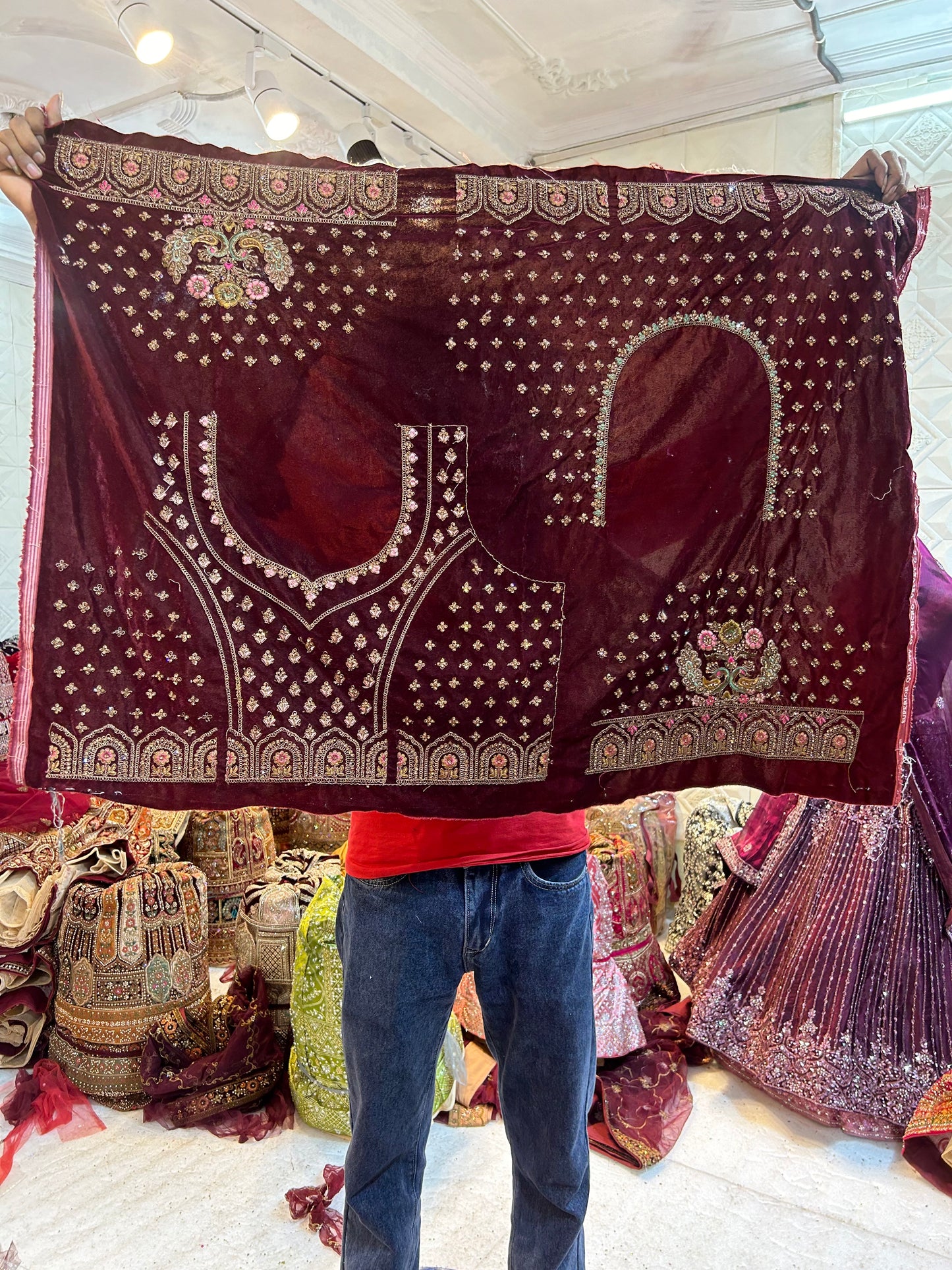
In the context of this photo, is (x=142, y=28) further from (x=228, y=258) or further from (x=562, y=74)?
(x=228, y=258)

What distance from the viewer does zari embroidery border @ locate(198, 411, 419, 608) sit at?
4.23 feet

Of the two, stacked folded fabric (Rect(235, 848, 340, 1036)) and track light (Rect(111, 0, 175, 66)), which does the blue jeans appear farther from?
track light (Rect(111, 0, 175, 66))

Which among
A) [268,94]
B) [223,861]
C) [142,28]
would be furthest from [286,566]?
[268,94]

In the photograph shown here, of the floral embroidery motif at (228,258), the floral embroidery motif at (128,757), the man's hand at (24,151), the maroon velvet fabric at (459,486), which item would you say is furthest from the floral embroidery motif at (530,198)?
the floral embroidery motif at (128,757)

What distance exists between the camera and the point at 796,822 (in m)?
2.42

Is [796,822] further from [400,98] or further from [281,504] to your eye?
[400,98]

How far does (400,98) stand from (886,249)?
2.82 m

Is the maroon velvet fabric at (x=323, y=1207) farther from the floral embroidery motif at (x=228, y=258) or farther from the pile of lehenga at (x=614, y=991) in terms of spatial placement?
the floral embroidery motif at (x=228, y=258)

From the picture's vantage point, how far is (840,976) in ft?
7.25

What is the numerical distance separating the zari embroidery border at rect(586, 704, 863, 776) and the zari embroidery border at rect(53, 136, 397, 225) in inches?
33.9

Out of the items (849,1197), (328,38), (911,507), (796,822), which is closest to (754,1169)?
(849,1197)

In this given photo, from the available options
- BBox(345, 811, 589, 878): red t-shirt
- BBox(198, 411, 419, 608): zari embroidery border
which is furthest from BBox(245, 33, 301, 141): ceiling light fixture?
BBox(345, 811, 589, 878): red t-shirt

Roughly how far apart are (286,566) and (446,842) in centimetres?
47

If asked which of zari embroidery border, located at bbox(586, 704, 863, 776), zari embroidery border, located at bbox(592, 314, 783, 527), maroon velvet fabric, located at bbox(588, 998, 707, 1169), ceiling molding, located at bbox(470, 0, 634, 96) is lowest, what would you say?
maroon velvet fabric, located at bbox(588, 998, 707, 1169)
